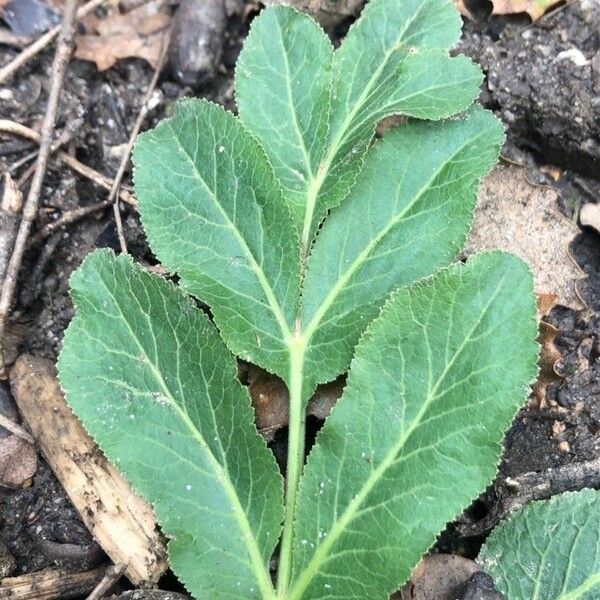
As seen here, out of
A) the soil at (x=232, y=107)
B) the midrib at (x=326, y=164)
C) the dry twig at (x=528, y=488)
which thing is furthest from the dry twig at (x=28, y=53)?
the dry twig at (x=528, y=488)

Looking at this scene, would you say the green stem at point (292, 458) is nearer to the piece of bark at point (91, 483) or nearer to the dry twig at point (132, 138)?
the piece of bark at point (91, 483)

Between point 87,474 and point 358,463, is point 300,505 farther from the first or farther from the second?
point 87,474

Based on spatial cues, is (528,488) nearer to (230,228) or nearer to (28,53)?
(230,228)

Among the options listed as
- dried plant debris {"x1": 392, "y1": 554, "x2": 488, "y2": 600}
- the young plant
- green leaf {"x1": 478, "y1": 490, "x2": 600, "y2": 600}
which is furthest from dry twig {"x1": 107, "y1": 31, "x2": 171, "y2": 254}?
green leaf {"x1": 478, "y1": 490, "x2": 600, "y2": 600}

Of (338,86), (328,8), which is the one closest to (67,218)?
(338,86)

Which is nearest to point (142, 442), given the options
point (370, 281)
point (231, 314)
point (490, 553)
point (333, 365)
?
point (231, 314)

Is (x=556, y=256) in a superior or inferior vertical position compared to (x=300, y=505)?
superior
